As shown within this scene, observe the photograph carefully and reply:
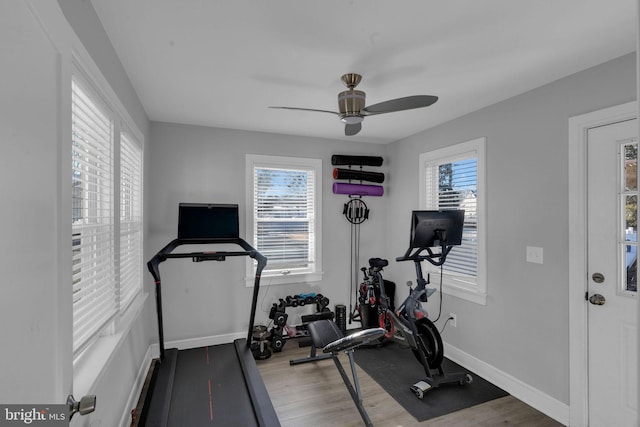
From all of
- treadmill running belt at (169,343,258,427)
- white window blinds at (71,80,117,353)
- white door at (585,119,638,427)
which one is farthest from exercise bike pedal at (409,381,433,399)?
white window blinds at (71,80,117,353)

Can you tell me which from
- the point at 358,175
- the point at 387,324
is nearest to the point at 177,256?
the point at 387,324

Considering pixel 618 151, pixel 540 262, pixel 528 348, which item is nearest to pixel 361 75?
pixel 618 151

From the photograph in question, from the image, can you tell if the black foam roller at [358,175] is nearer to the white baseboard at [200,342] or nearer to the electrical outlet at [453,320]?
the electrical outlet at [453,320]

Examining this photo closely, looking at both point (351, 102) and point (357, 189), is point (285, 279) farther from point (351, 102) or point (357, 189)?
point (351, 102)

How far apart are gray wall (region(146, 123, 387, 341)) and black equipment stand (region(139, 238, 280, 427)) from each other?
366mm

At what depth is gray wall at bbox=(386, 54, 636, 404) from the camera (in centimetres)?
237

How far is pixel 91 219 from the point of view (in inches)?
68.8

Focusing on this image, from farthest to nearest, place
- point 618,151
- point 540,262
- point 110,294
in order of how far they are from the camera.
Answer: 1. point 540,262
2. point 618,151
3. point 110,294

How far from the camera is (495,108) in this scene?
2949 mm

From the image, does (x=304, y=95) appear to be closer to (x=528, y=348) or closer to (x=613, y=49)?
(x=613, y=49)

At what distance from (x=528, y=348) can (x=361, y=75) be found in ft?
8.66

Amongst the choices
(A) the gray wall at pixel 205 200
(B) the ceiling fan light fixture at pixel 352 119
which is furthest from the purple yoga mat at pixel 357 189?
(B) the ceiling fan light fixture at pixel 352 119

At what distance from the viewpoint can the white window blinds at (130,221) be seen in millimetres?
2371

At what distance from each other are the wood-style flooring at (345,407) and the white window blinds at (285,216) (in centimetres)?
140
